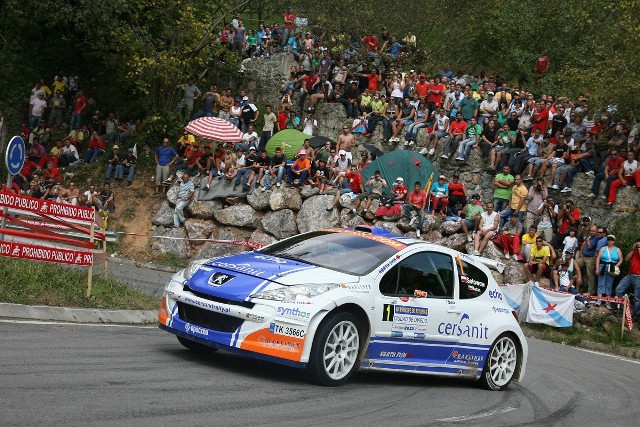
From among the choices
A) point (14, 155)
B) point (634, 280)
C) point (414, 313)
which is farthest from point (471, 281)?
point (634, 280)

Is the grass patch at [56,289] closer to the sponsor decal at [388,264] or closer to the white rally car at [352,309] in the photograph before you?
the white rally car at [352,309]

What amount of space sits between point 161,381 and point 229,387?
25.8 inches

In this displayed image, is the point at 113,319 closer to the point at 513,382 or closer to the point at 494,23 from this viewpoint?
the point at 513,382

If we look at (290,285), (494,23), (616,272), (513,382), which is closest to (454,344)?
(513,382)

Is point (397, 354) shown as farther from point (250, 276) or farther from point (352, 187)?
point (352, 187)

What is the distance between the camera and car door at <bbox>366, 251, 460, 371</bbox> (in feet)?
35.7

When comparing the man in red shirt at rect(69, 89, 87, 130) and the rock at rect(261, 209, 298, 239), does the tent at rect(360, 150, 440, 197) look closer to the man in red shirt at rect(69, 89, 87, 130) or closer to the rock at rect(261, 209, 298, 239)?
the rock at rect(261, 209, 298, 239)

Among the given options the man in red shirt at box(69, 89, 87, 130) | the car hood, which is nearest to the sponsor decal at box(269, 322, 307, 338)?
the car hood

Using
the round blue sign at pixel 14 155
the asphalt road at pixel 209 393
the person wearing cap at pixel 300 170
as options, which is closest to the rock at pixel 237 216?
the person wearing cap at pixel 300 170

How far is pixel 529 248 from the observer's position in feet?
78.9

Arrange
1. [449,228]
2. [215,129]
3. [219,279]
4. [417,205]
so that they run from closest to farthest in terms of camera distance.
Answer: [219,279]
[449,228]
[417,205]
[215,129]

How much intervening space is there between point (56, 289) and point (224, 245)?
1564 centimetres

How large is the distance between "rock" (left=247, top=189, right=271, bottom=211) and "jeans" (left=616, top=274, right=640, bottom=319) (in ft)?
35.3

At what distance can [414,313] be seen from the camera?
11195 mm
